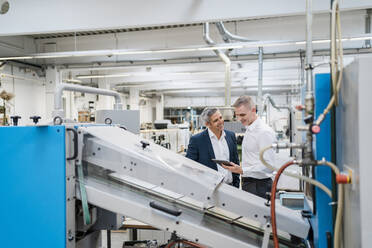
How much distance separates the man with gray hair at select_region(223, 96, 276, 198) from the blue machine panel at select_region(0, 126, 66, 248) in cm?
132

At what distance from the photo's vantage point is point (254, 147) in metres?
2.33

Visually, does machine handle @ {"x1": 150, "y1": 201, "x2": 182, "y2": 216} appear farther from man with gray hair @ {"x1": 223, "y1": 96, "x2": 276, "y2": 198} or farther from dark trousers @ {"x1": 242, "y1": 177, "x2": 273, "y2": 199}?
dark trousers @ {"x1": 242, "y1": 177, "x2": 273, "y2": 199}

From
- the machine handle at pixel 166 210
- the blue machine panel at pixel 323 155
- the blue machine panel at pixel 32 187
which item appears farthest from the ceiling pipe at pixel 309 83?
the blue machine panel at pixel 32 187

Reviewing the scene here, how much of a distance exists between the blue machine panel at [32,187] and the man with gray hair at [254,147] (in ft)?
4.32

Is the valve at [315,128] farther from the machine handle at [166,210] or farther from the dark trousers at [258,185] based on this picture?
the dark trousers at [258,185]

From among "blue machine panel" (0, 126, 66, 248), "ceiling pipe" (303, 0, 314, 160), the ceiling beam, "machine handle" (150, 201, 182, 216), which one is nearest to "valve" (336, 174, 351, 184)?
"ceiling pipe" (303, 0, 314, 160)

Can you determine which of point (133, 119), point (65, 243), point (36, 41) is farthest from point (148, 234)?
point (36, 41)

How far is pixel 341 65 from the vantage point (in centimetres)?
98

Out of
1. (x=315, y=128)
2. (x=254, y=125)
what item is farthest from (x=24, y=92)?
(x=315, y=128)

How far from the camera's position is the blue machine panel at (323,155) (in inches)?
42.8

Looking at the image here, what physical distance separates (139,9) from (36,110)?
5.28 metres

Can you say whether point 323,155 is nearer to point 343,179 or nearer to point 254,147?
point 343,179

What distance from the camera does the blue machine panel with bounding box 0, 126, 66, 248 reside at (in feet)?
4.19

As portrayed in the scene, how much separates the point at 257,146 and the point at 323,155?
1244 millimetres
